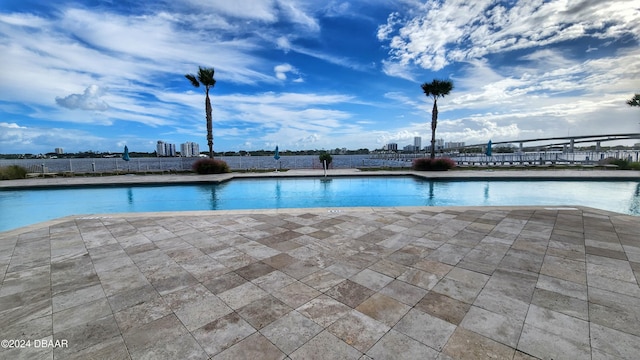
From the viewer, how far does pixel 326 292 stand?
2799 millimetres

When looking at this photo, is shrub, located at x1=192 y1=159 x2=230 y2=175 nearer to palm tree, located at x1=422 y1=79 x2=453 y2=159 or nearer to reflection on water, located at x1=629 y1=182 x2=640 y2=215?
palm tree, located at x1=422 y1=79 x2=453 y2=159

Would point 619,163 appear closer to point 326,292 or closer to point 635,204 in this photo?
point 635,204

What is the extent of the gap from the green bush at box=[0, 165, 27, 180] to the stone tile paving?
16.5 m

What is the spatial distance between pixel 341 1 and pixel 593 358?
12.8 m

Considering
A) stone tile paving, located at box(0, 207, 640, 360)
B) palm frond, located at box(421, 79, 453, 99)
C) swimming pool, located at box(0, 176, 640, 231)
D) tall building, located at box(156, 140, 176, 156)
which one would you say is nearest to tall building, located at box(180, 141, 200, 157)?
tall building, located at box(156, 140, 176, 156)

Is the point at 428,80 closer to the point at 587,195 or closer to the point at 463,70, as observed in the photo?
the point at 463,70

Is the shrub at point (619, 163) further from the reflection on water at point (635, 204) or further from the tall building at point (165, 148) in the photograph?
the tall building at point (165, 148)

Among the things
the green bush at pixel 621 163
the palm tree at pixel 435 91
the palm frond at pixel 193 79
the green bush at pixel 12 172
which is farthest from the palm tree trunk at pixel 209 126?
the green bush at pixel 621 163

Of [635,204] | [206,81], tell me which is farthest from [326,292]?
[206,81]

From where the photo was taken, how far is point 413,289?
2834 mm

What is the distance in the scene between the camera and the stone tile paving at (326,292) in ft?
6.54

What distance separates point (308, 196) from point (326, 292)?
808cm

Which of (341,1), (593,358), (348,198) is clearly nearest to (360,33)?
(341,1)

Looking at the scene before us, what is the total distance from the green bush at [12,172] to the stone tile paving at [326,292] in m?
16.5
